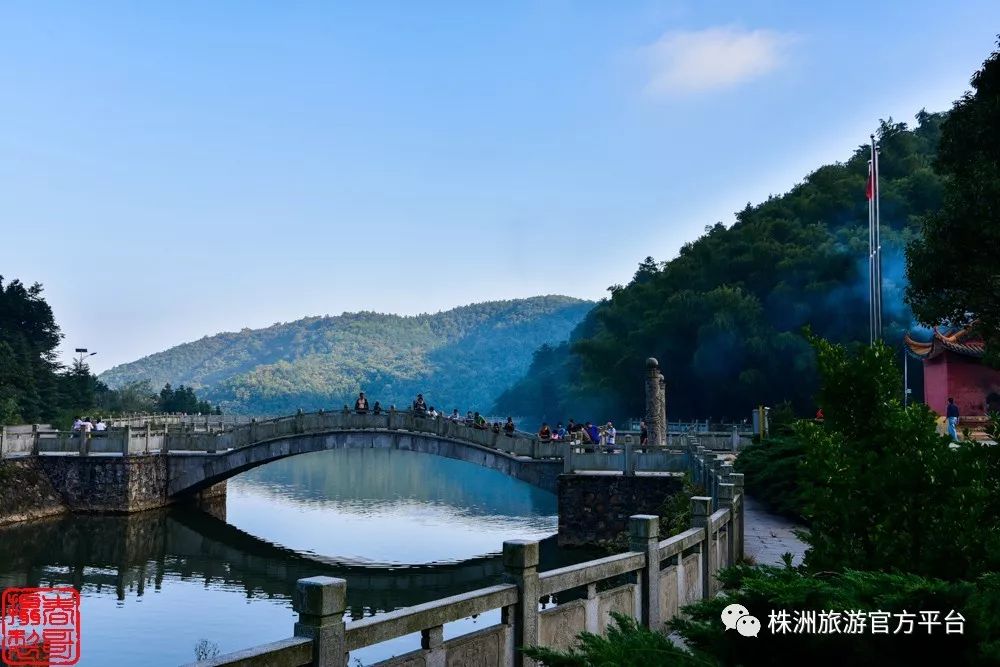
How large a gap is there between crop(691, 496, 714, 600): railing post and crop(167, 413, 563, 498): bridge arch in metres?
22.3

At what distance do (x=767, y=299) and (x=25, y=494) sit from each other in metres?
42.8

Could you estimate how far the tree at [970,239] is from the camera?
1944 centimetres

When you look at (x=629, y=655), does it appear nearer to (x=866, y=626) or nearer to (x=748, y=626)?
(x=748, y=626)

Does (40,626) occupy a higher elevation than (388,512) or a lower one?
higher

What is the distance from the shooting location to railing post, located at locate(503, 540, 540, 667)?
742cm

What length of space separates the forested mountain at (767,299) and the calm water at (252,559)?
16.5 meters

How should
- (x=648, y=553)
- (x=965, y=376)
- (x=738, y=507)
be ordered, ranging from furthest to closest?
(x=965, y=376)
(x=738, y=507)
(x=648, y=553)

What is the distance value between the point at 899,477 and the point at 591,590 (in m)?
2.87

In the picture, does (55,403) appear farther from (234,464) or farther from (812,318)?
(812,318)

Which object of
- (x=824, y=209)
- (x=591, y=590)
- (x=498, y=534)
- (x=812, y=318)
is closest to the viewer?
(x=591, y=590)

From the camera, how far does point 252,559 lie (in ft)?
96.9

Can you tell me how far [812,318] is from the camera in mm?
55594

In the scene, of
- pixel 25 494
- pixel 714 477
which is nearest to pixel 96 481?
pixel 25 494

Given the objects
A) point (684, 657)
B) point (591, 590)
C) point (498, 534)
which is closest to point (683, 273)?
point (498, 534)
